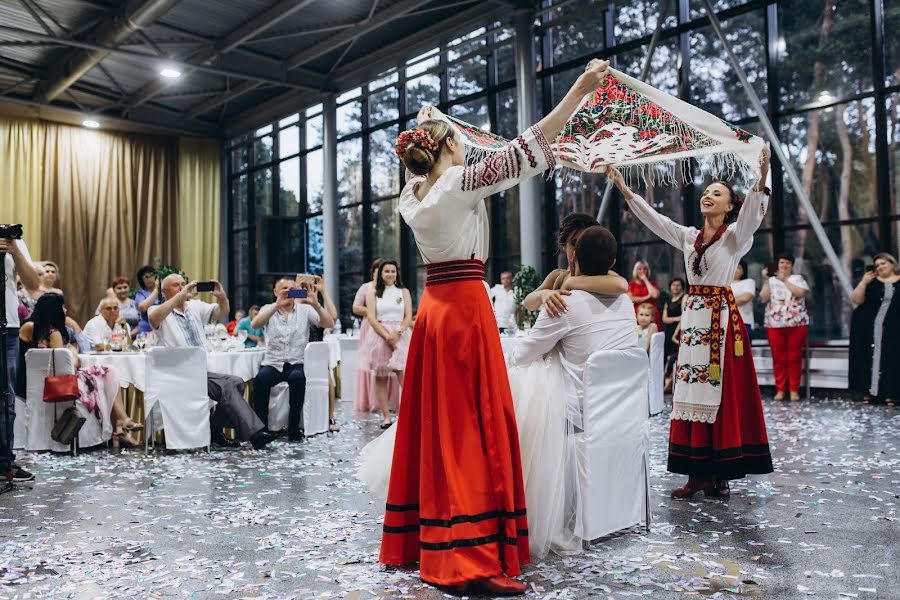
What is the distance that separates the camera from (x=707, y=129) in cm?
335

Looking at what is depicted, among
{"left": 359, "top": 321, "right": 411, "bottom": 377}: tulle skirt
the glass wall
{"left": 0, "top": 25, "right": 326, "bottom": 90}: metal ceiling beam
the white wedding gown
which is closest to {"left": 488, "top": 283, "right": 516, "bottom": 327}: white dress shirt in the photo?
the glass wall

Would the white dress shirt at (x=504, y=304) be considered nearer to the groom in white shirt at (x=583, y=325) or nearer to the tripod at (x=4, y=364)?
the tripod at (x=4, y=364)

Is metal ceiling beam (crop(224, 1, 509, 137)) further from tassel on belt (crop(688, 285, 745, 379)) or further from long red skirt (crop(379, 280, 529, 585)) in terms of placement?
long red skirt (crop(379, 280, 529, 585))

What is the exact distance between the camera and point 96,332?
6055 mm

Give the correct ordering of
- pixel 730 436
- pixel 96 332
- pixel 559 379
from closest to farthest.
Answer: pixel 559 379 → pixel 730 436 → pixel 96 332

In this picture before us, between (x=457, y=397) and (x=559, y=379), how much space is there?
53cm

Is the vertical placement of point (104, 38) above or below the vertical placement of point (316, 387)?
above

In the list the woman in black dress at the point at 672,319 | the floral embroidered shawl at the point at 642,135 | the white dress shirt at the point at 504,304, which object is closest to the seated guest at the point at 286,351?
the floral embroidered shawl at the point at 642,135

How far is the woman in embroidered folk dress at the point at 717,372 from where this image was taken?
3430 millimetres

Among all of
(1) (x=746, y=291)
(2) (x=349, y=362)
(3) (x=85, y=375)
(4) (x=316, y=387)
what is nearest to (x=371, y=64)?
(2) (x=349, y=362)

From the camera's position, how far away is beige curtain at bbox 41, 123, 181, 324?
13953mm

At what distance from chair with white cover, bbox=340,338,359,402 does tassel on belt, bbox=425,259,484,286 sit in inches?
228

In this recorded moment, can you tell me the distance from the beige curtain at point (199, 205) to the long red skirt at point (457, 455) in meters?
14.0

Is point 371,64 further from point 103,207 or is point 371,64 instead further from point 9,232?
point 9,232
